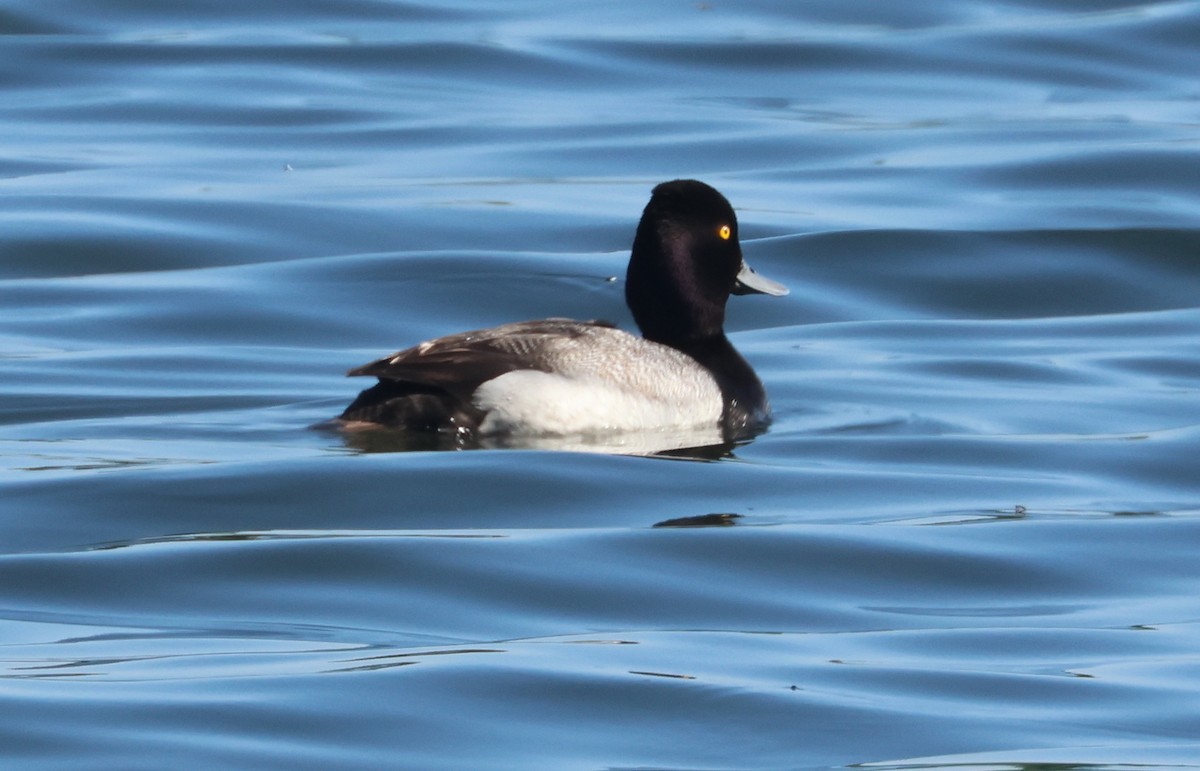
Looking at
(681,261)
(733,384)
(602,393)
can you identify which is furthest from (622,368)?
(681,261)

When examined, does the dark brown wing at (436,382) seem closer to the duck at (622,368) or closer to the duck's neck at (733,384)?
the duck at (622,368)

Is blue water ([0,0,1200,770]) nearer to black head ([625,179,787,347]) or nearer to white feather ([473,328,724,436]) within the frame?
Result: white feather ([473,328,724,436])

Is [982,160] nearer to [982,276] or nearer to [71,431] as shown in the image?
[982,276]

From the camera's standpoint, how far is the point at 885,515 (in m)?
8.51

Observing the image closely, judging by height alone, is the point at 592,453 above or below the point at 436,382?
below

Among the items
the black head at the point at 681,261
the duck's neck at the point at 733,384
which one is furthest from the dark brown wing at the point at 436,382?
the black head at the point at 681,261

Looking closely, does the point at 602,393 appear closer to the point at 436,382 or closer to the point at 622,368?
the point at 622,368

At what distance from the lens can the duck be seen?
9602mm

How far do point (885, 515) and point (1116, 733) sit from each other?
2.79 meters

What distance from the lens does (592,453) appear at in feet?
30.7

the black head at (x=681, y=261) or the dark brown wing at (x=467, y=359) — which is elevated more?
the black head at (x=681, y=261)

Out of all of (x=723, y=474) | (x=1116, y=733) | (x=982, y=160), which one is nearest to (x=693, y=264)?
(x=723, y=474)

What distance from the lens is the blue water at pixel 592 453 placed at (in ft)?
19.4

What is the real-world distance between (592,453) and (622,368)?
70 centimetres
